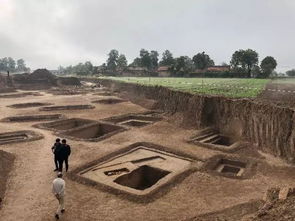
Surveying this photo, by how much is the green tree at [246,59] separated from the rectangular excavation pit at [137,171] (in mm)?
44448

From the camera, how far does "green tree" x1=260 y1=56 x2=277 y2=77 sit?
58.4 m

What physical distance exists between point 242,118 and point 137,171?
10.4 metres

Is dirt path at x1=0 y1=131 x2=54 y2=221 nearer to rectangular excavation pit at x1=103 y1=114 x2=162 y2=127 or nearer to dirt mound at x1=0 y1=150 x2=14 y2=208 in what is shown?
dirt mound at x1=0 y1=150 x2=14 y2=208

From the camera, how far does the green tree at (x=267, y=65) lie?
58.4 meters

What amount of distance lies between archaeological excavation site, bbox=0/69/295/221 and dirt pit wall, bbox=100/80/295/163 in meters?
0.07

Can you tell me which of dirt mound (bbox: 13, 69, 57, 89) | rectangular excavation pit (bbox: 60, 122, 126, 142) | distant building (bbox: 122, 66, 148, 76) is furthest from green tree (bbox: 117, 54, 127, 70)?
rectangular excavation pit (bbox: 60, 122, 126, 142)

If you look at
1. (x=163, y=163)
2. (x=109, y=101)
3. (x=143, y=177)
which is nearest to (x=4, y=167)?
(x=143, y=177)

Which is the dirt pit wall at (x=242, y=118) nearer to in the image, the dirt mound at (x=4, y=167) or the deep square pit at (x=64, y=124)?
the deep square pit at (x=64, y=124)

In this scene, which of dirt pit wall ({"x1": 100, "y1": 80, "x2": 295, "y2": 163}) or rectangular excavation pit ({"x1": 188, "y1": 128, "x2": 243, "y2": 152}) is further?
rectangular excavation pit ({"x1": 188, "y1": 128, "x2": 243, "y2": 152})

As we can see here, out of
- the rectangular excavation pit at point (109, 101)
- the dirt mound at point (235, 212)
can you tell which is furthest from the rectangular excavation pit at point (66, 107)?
the dirt mound at point (235, 212)

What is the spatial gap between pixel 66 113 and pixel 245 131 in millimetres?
18412

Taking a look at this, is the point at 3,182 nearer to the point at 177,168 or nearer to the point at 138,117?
the point at 177,168

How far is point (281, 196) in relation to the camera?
10.3 meters

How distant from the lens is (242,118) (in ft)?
78.0
